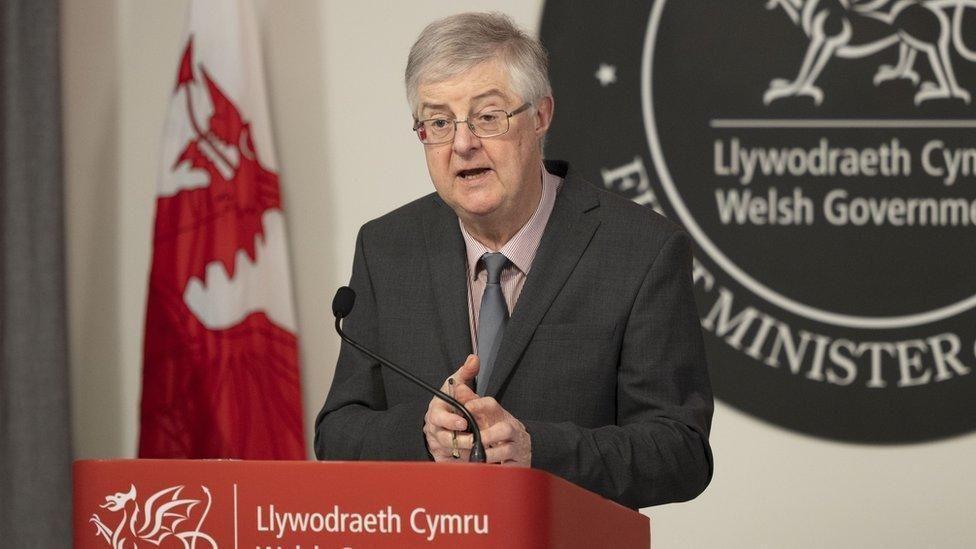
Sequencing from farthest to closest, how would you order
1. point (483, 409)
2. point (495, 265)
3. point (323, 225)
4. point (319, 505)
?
1. point (323, 225)
2. point (495, 265)
3. point (483, 409)
4. point (319, 505)

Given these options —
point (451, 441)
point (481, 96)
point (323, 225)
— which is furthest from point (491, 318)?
point (323, 225)


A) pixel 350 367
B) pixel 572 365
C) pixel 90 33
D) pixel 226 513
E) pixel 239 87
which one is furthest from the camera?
pixel 90 33

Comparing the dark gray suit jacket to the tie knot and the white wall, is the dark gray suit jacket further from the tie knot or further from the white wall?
the white wall

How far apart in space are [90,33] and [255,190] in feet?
2.73

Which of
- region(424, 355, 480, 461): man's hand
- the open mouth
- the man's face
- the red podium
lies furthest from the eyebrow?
the red podium

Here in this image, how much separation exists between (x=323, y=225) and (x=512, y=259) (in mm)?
1677

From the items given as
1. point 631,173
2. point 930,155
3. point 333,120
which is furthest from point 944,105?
point 333,120

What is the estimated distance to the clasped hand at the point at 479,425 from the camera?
1.80 metres

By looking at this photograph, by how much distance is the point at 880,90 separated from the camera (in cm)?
381

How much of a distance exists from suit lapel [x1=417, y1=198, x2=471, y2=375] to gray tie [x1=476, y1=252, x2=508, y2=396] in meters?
0.03

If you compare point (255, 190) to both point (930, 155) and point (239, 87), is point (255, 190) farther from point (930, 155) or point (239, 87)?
point (930, 155)

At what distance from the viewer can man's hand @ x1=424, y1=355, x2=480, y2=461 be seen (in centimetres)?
180

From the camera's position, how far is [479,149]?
89.0 inches

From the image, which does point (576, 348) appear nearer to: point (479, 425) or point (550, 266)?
point (550, 266)
